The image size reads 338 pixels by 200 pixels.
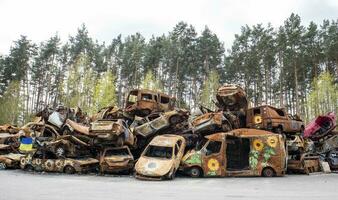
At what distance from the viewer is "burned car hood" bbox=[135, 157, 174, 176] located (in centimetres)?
1670

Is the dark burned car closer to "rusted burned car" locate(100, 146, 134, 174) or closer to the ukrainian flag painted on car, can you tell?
→ "rusted burned car" locate(100, 146, 134, 174)

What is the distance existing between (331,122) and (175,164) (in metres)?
13.4

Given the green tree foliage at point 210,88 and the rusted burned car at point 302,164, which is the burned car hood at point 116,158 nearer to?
the rusted burned car at point 302,164

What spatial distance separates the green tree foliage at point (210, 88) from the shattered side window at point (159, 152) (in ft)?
118

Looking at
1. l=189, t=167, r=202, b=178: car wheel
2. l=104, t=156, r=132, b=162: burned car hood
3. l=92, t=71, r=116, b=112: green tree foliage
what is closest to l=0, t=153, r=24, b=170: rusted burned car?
l=104, t=156, r=132, b=162: burned car hood

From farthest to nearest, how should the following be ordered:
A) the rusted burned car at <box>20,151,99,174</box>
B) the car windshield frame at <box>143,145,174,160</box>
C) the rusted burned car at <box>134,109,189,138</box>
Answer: the rusted burned car at <box>134,109,189,138</box>, the rusted burned car at <box>20,151,99,174</box>, the car windshield frame at <box>143,145,174,160</box>

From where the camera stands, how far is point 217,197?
35.3ft

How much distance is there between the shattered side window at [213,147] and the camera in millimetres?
18750

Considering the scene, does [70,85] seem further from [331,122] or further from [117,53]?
[331,122]

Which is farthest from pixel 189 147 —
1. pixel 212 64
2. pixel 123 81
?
pixel 123 81

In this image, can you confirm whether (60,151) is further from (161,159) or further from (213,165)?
(213,165)

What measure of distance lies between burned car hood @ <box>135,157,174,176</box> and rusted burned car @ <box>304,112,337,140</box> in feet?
41.8

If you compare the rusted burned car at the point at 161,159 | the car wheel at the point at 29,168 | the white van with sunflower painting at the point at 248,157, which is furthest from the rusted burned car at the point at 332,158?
the car wheel at the point at 29,168

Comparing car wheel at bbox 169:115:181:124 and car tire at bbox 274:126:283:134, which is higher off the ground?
car wheel at bbox 169:115:181:124
